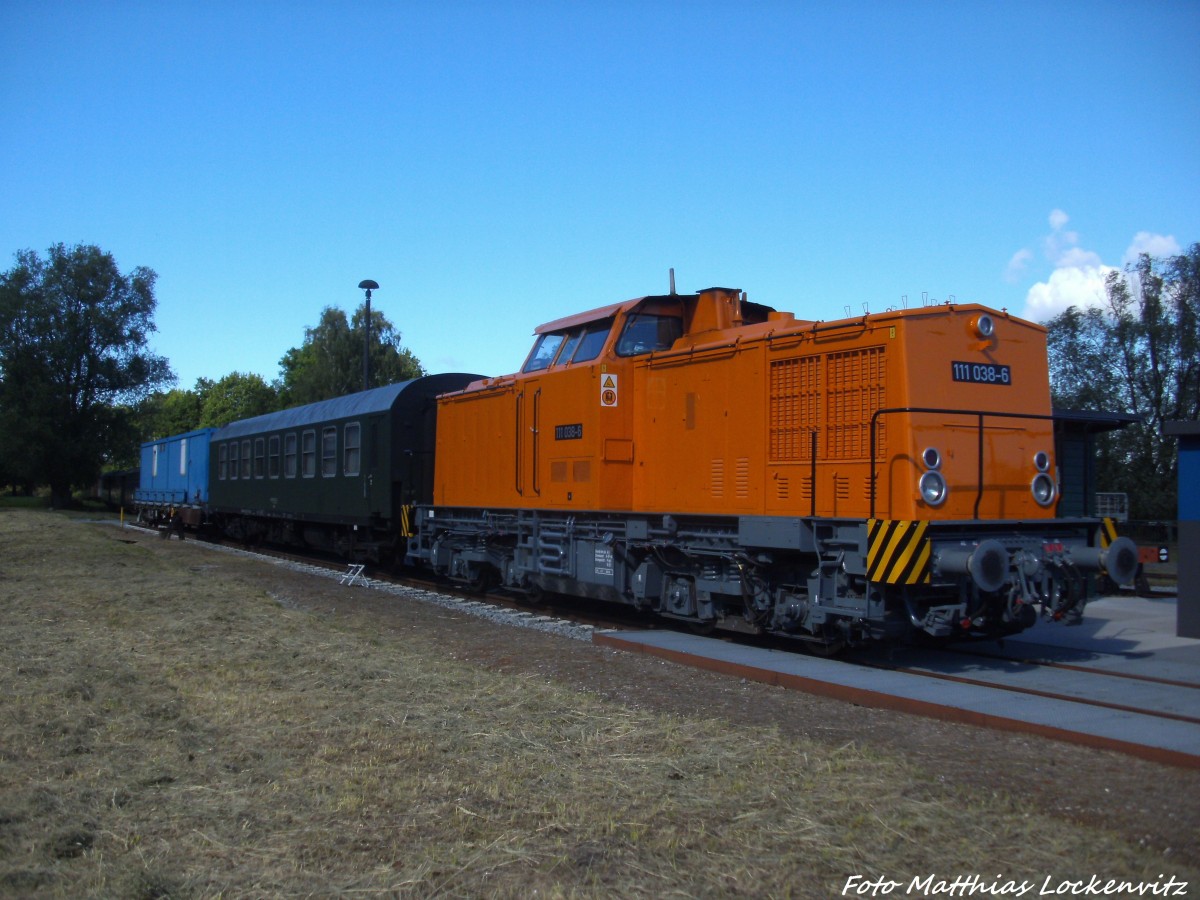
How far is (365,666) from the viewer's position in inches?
318

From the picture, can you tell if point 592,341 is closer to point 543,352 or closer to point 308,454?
point 543,352

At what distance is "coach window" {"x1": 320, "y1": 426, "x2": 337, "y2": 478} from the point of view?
765 inches

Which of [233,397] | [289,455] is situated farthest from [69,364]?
[233,397]

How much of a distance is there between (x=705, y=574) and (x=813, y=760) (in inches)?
183

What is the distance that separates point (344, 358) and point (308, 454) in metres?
40.9

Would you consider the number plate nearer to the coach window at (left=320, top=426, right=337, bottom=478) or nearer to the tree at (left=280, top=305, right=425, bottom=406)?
the coach window at (left=320, top=426, right=337, bottom=478)

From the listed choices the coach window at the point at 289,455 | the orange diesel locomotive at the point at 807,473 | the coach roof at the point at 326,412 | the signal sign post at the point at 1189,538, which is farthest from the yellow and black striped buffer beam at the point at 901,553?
the coach window at the point at 289,455

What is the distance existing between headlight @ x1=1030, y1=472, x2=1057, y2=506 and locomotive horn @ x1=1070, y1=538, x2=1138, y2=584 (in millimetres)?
619

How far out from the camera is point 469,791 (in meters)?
4.82

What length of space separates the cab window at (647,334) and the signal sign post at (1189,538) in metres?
5.83

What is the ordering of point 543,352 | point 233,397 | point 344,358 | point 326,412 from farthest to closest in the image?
point 233,397
point 344,358
point 326,412
point 543,352

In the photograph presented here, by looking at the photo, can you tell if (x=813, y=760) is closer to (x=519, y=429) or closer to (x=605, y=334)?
(x=605, y=334)

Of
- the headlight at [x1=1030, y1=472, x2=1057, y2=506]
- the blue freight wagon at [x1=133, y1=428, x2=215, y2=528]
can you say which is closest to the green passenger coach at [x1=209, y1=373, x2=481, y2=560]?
the blue freight wagon at [x1=133, y1=428, x2=215, y2=528]

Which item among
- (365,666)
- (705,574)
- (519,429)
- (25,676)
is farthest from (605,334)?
(25,676)
